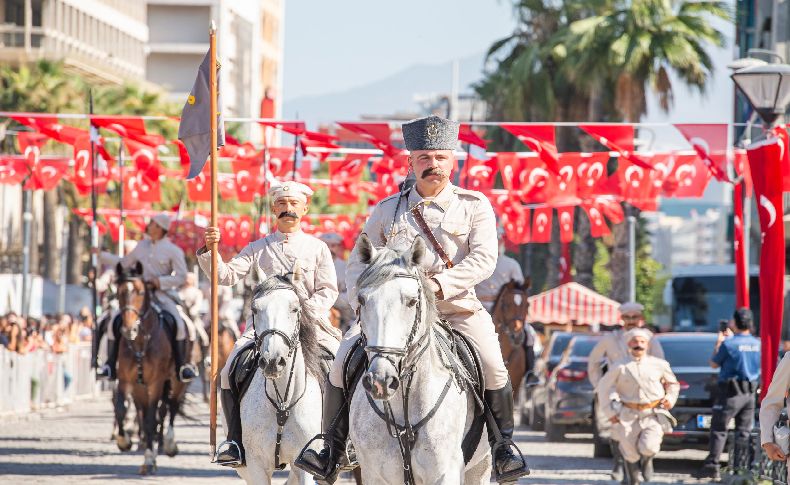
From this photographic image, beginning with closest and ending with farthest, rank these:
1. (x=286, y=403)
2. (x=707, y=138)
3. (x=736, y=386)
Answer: (x=286, y=403), (x=736, y=386), (x=707, y=138)

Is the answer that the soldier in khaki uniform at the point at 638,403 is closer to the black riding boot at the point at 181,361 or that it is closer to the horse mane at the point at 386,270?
the black riding boot at the point at 181,361

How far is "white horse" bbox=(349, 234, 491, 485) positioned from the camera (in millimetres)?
8195

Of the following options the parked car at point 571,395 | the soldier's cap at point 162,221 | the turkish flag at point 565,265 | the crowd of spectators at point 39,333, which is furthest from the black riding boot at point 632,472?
the turkish flag at point 565,265

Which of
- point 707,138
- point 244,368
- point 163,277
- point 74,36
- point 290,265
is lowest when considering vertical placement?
point 244,368

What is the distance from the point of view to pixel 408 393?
344 inches

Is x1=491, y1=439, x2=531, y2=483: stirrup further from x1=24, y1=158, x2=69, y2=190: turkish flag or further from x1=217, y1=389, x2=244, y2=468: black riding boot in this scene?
x1=24, y1=158, x2=69, y2=190: turkish flag

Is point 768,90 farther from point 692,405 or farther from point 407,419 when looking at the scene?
point 407,419

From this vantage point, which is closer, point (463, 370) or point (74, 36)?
point (463, 370)

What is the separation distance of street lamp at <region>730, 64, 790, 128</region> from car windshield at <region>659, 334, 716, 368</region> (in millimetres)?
5669

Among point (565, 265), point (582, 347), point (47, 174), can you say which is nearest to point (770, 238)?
point (582, 347)

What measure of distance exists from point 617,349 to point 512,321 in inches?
51.9

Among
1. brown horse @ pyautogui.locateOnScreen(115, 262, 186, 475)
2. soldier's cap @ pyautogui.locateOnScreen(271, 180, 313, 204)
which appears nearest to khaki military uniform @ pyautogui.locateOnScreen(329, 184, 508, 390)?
soldier's cap @ pyautogui.locateOnScreen(271, 180, 313, 204)

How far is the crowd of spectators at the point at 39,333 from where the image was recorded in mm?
29078

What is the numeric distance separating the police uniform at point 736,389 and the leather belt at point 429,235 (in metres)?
11.0
